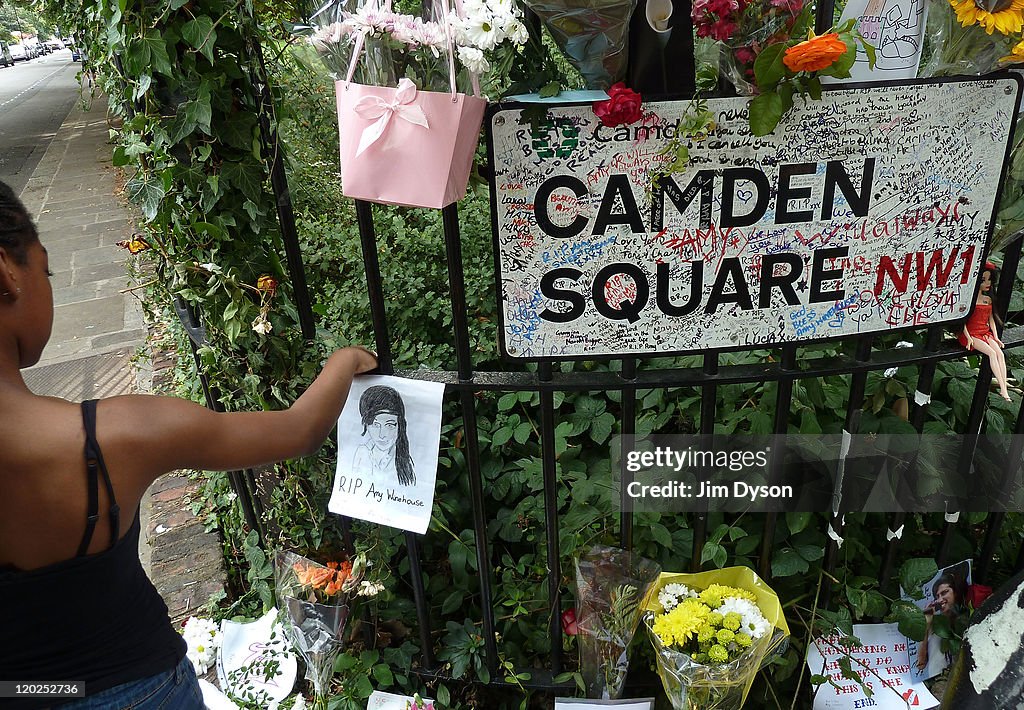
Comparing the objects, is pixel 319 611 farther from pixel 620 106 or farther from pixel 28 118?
pixel 28 118

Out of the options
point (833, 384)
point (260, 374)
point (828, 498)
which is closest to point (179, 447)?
point (260, 374)

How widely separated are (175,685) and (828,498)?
63.9 inches

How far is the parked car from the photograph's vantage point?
168 ft

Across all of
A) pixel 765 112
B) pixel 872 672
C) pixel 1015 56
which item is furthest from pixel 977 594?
pixel 765 112

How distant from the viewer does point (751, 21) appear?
1.29m

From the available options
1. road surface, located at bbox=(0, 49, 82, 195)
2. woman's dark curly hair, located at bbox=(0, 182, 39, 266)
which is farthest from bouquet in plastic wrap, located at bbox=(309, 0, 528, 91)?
road surface, located at bbox=(0, 49, 82, 195)

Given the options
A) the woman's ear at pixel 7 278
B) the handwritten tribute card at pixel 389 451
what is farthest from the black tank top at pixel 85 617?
the handwritten tribute card at pixel 389 451

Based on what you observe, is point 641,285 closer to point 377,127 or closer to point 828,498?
point 377,127

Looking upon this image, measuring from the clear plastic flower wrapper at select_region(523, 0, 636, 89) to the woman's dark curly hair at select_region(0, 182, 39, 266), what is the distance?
3.09 ft

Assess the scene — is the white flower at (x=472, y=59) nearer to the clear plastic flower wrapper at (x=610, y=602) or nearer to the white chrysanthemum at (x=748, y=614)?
the clear plastic flower wrapper at (x=610, y=602)

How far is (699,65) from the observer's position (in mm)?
1519

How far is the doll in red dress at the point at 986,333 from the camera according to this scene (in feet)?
5.64

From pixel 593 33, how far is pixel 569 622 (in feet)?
4.93

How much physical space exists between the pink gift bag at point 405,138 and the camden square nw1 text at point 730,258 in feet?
0.86
